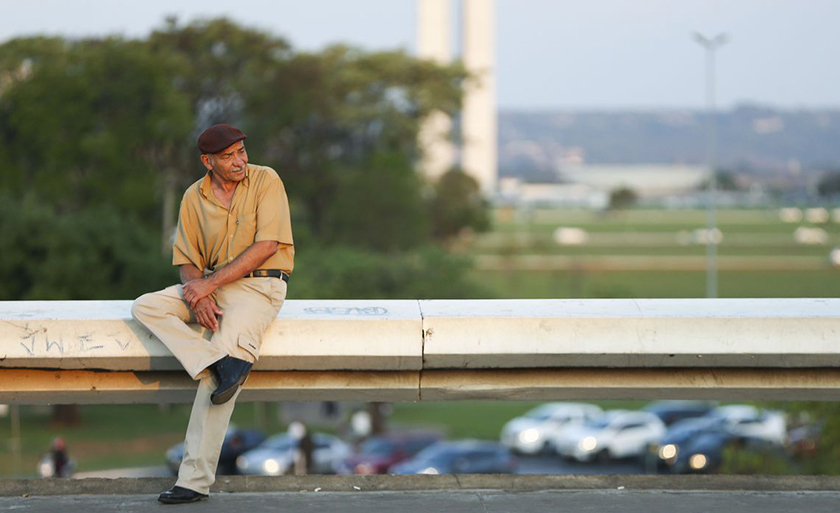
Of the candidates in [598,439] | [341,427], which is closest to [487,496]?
[598,439]

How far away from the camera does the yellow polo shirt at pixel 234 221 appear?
5.93 m

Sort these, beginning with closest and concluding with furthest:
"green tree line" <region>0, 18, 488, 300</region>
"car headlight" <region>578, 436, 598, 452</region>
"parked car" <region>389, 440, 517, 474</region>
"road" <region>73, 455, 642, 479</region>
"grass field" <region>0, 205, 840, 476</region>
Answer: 1. "parked car" <region>389, 440, 517, 474</region>
2. "road" <region>73, 455, 642, 479</region>
3. "car headlight" <region>578, 436, 598, 452</region>
4. "grass field" <region>0, 205, 840, 476</region>
5. "green tree line" <region>0, 18, 488, 300</region>

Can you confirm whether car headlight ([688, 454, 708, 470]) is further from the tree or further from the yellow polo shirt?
the tree

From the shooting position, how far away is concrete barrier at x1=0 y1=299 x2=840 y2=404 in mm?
5891

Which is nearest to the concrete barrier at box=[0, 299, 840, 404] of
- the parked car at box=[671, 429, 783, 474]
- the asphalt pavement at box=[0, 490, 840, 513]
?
the asphalt pavement at box=[0, 490, 840, 513]

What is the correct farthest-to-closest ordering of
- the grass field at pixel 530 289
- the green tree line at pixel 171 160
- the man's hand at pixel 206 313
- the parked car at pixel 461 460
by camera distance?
the green tree line at pixel 171 160
the grass field at pixel 530 289
the parked car at pixel 461 460
the man's hand at pixel 206 313

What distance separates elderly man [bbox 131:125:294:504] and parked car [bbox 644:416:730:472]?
92.0 feet

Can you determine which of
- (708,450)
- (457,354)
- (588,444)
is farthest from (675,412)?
(457,354)

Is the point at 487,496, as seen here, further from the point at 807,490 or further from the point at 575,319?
the point at 807,490

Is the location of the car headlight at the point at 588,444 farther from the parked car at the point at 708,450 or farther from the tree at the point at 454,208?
the tree at the point at 454,208

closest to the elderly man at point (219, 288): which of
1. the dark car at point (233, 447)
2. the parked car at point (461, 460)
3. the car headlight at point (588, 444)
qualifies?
the parked car at point (461, 460)

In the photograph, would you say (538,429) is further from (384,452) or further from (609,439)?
(384,452)

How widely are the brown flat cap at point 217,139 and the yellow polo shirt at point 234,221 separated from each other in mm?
186

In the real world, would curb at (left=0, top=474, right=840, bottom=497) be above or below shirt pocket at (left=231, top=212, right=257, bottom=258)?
below
